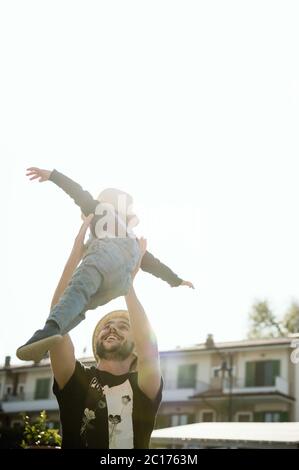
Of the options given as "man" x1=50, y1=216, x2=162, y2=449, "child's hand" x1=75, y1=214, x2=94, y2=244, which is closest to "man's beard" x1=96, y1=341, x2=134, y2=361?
"man" x1=50, y1=216, x2=162, y2=449

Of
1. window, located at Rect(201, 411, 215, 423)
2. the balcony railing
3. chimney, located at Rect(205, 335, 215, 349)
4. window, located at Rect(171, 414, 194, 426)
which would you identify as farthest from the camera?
chimney, located at Rect(205, 335, 215, 349)

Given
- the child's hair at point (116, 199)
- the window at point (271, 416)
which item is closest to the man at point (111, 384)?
the child's hair at point (116, 199)

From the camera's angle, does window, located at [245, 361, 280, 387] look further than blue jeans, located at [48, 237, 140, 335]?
Yes

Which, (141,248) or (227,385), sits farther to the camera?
(227,385)

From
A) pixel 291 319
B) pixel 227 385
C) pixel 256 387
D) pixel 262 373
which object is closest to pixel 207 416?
pixel 227 385

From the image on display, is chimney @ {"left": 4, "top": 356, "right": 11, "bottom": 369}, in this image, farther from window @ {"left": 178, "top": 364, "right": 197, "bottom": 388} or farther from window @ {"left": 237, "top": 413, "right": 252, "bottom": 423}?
window @ {"left": 237, "top": 413, "right": 252, "bottom": 423}

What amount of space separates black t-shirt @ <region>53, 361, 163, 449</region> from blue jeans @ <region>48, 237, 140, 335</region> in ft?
3.33

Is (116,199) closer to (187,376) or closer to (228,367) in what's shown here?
(228,367)

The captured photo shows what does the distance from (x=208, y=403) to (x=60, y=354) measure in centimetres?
3677

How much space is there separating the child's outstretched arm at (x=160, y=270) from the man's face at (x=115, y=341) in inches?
19.2

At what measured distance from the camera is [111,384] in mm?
5031

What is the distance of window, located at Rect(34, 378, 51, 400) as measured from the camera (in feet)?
152

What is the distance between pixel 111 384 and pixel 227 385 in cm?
3664
